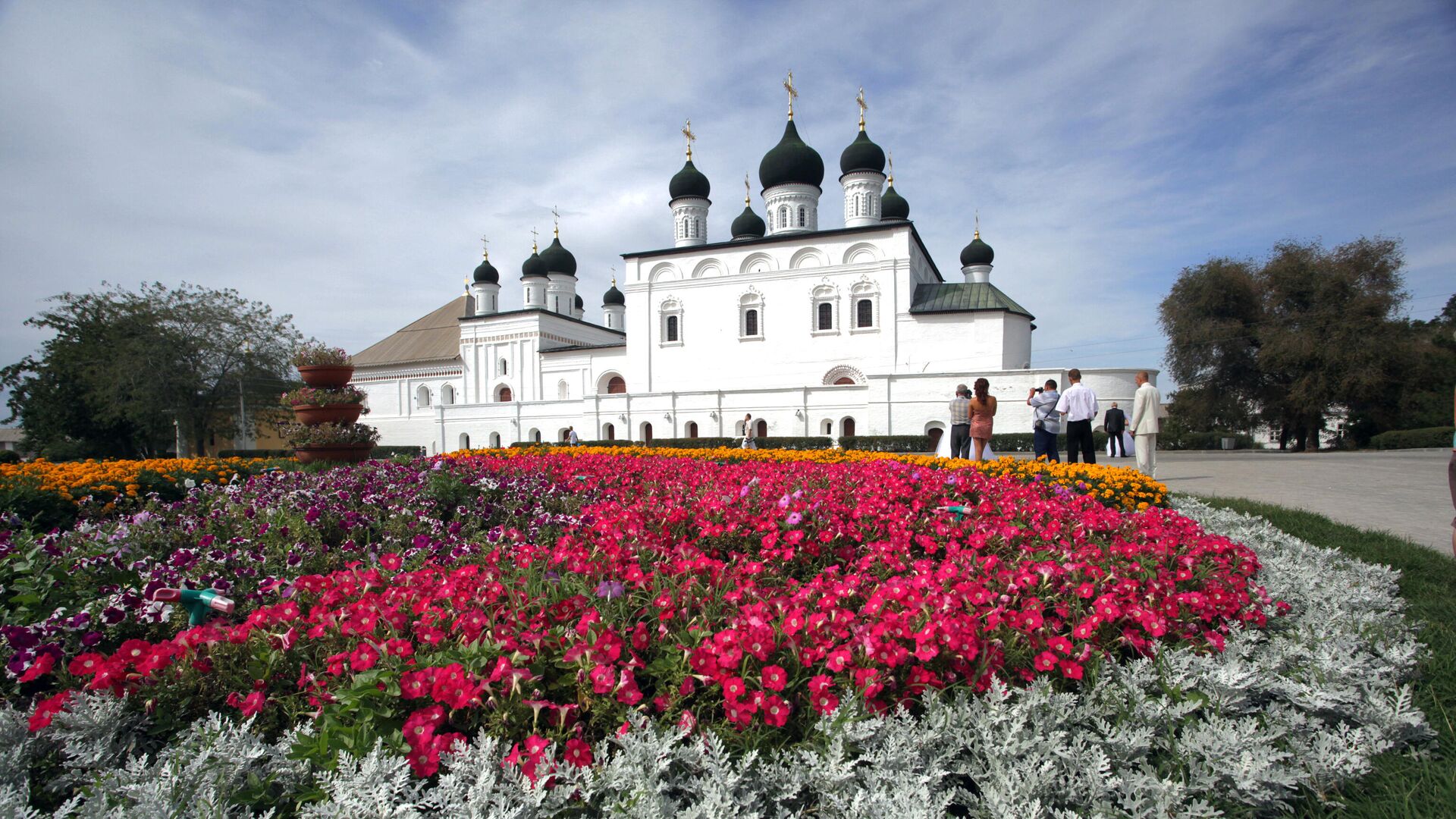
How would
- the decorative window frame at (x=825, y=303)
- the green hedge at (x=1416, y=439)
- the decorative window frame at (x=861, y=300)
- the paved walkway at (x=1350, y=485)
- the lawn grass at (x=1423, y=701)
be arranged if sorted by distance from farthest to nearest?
the decorative window frame at (x=825, y=303), the decorative window frame at (x=861, y=300), the green hedge at (x=1416, y=439), the paved walkway at (x=1350, y=485), the lawn grass at (x=1423, y=701)

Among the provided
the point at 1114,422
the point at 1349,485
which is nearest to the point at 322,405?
the point at 1349,485

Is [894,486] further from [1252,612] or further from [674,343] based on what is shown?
Result: [674,343]

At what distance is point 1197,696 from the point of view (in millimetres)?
2076

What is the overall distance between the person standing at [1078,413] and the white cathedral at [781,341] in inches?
536

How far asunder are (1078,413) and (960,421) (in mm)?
1748

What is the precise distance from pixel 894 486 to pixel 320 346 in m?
8.45

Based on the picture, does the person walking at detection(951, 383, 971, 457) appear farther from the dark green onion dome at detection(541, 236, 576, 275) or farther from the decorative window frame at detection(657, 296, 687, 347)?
the dark green onion dome at detection(541, 236, 576, 275)

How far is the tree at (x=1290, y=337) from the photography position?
815 inches

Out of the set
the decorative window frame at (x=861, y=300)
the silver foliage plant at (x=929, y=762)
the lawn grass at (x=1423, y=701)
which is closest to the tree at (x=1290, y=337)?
the decorative window frame at (x=861, y=300)

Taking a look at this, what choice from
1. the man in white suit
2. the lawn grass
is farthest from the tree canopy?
the lawn grass

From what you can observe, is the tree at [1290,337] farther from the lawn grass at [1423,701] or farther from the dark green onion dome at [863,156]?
the lawn grass at [1423,701]

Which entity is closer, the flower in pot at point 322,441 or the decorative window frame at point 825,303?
the flower in pot at point 322,441

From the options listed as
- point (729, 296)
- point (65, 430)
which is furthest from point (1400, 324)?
point (65, 430)

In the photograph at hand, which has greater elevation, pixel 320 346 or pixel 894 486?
pixel 320 346
